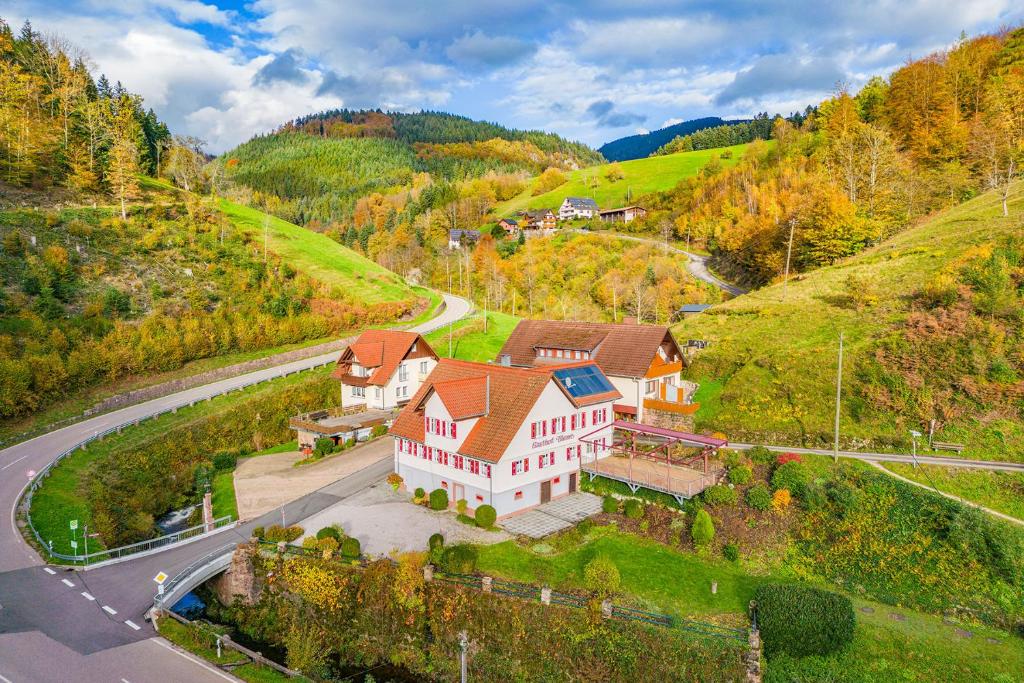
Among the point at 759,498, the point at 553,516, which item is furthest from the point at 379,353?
the point at 759,498

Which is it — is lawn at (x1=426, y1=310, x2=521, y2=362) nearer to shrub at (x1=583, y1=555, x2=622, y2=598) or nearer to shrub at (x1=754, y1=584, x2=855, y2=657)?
shrub at (x1=583, y1=555, x2=622, y2=598)

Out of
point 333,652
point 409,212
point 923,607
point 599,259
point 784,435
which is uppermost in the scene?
point 409,212

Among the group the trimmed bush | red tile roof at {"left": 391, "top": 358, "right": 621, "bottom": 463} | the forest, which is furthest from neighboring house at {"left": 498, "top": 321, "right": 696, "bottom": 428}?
the forest

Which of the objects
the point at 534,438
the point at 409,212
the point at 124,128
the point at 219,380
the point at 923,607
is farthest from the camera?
the point at 409,212

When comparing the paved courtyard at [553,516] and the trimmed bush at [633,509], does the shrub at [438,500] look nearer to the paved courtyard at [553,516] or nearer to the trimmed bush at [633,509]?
the paved courtyard at [553,516]

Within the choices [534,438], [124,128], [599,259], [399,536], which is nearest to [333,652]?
[399,536]

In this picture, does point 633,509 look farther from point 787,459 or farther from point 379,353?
point 379,353

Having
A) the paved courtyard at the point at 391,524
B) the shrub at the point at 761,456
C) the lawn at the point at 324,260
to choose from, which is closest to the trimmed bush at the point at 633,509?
the paved courtyard at the point at 391,524

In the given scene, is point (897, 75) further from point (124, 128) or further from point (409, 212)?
point (124, 128)
